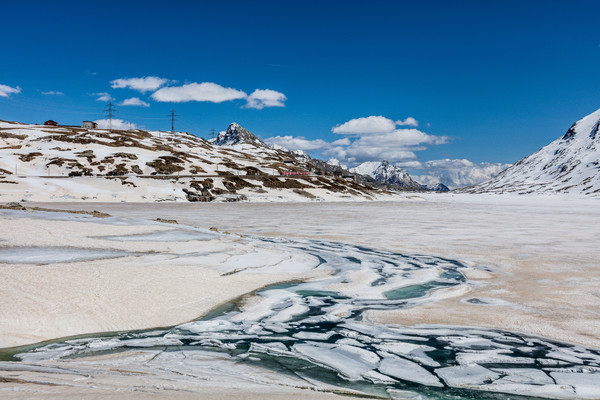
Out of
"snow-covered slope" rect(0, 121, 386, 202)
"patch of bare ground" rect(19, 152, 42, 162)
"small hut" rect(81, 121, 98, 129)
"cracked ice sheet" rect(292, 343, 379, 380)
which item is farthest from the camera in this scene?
"small hut" rect(81, 121, 98, 129)

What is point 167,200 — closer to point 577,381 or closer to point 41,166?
point 41,166

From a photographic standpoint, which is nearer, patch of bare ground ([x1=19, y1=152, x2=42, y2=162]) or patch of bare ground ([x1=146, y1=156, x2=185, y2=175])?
patch of bare ground ([x1=19, y1=152, x2=42, y2=162])

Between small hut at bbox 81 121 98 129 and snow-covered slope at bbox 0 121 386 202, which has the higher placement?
small hut at bbox 81 121 98 129

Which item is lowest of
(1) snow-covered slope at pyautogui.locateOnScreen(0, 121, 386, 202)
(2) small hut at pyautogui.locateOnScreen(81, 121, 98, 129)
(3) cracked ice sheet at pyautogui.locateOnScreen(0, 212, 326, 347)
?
(3) cracked ice sheet at pyautogui.locateOnScreen(0, 212, 326, 347)

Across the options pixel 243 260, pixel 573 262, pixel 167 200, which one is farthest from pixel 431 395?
pixel 167 200

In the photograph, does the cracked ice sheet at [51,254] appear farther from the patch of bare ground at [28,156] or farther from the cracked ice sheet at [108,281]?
the patch of bare ground at [28,156]

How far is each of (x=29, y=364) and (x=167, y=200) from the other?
61166 millimetres

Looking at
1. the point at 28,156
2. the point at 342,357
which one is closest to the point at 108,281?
the point at 342,357

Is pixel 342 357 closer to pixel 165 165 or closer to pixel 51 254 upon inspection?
pixel 51 254

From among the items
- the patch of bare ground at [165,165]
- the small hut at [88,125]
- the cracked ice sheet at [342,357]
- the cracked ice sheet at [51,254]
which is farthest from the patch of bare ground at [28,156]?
the cracked ice sheet at [342,357]

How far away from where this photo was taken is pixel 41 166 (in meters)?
83.9

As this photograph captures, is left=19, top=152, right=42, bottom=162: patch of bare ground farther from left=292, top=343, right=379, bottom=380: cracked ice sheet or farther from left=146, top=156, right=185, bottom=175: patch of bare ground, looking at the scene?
left=292, top=343, right=379, bottom=380: cracked ice sheet

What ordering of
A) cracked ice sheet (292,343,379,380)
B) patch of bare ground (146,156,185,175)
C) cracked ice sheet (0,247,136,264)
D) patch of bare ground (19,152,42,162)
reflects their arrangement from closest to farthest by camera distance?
cracked ice sheet (292,343,379,380), cracked ice sheet (0,247,136,264), patch of bare ground (19,152,42,162), patch of bare ground (146,156,185,175)

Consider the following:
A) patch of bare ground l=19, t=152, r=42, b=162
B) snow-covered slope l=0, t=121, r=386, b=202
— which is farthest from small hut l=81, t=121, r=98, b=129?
patch of bare ground l=19, t=152, r=42, b=162
